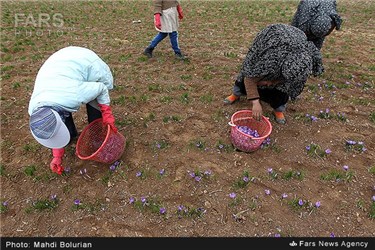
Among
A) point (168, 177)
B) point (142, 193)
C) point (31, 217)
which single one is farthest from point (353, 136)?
point (31, 217)

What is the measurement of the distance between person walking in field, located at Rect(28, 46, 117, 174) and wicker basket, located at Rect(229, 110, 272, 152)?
1.55 m

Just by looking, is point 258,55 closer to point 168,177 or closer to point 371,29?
point 168,177

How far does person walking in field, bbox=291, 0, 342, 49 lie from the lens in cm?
430

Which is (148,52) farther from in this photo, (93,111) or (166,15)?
(93,111)

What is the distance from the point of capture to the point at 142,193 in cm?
328

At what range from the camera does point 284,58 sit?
3.23 m

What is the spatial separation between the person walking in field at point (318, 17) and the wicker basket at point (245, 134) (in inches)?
69.7

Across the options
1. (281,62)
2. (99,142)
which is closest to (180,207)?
(99,142)

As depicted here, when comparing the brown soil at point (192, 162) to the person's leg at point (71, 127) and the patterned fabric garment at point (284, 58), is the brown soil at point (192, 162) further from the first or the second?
the patterned fabric garment at point (284, 58)

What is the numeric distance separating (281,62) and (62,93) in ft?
7.88

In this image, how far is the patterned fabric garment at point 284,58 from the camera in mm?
3129

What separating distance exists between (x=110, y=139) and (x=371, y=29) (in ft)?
30.4
